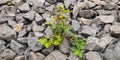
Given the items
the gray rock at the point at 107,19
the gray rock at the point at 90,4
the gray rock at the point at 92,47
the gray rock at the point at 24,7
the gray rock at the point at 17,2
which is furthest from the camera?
the gray rock at the point at 17,2

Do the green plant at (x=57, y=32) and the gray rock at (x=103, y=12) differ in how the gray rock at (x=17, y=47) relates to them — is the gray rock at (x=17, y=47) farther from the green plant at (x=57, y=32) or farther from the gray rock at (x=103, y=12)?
the gray rock at (x=103, y=12)

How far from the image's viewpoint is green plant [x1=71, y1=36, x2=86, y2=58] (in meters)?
4.23

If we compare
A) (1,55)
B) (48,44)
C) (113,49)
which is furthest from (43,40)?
(113,49)

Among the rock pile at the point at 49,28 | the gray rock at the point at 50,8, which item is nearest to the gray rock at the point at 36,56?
the rock pile at the point at 49,28

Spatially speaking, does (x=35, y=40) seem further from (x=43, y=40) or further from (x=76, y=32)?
(x=76, y=32)

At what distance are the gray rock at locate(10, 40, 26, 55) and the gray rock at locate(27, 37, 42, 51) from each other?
15 cm

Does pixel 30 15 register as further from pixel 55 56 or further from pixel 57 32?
pixel 55 56

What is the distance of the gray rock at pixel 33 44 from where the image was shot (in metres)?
4.38

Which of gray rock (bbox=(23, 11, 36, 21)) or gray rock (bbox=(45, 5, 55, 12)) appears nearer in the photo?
gray rock (bbox=(23, 11, 36, 21))

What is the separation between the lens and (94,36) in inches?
180

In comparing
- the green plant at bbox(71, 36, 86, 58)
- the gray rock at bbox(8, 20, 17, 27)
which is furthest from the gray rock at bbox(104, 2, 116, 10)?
the gray rock at bbox(8, 20, 17, 27)

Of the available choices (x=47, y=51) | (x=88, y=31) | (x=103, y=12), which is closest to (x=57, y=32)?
(x=47, y=51)

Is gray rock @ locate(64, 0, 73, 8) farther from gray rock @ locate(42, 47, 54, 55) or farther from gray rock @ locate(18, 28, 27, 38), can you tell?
gray rock @ locate(42, 47, 54, 55)

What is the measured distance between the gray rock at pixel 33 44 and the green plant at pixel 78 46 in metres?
0.60
